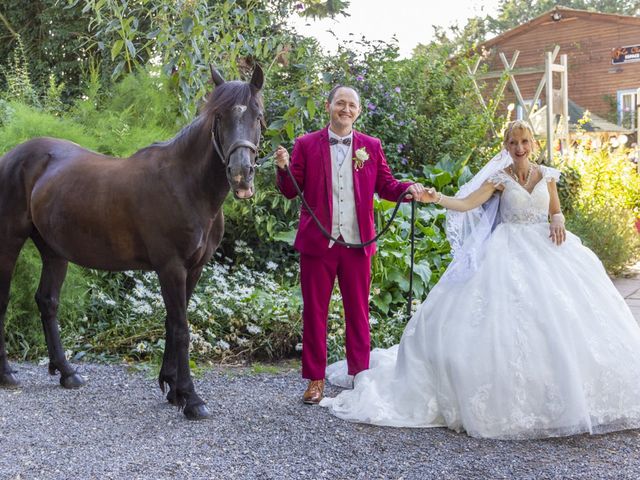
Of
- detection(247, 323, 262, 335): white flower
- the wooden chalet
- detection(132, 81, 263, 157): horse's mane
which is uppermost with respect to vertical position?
the wooden chalet

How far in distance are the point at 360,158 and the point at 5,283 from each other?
8.18 feet

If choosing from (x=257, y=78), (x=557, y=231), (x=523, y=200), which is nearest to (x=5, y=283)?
(x=257, y=78)

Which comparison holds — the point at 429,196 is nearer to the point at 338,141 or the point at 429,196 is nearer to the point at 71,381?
the point at 338,141

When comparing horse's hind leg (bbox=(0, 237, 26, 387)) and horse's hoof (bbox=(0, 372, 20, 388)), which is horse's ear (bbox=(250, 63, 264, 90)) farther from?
horse's hoof (bbox=(0, 372, 20, 388))

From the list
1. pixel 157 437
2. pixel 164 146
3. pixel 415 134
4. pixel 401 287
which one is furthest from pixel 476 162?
pixel 157 437

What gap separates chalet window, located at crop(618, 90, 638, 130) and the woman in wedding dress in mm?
22007

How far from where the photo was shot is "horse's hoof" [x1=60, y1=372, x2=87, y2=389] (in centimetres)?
453

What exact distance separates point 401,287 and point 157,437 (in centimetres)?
311

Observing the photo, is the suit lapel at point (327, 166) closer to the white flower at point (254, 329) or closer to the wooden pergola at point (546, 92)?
the white flower at point (254, 329)

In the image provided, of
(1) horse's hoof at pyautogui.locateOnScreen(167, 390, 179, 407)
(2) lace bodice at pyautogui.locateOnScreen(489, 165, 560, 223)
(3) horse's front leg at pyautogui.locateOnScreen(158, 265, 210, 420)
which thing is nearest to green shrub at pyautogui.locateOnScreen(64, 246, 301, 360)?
(1) horse's hoof at pyautogui.locateOnScreen(167, 390, 179, 407)

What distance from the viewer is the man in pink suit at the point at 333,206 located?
4184 millimetres

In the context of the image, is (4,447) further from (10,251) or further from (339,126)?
(339,126)

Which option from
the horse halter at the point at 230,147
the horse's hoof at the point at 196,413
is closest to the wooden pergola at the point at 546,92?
the horse halter at the point at 230,147

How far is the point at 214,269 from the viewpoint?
646 cm
